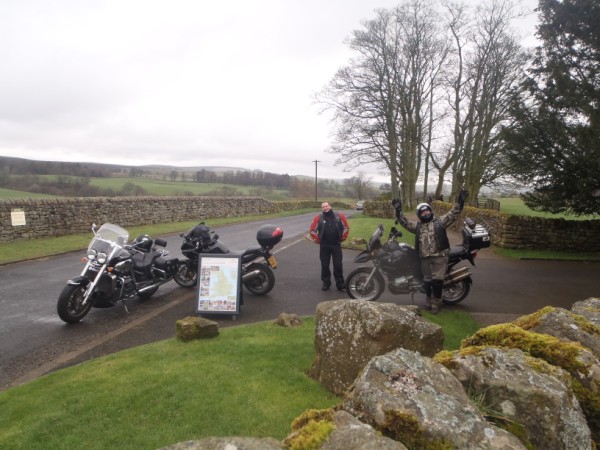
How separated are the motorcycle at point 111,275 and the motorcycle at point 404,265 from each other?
12.4 ft

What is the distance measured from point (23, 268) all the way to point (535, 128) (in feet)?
50.0

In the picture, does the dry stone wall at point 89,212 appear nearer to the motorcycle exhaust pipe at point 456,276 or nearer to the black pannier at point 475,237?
the motorcycle exhaust pipe at point 456,276

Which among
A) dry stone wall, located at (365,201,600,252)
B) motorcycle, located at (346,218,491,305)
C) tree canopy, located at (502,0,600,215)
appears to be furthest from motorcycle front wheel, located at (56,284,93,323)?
dry stone wall, located at (365,201,600,252)

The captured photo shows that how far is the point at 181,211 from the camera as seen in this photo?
26.4 meters

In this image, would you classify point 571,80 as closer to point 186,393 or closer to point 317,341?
point 317,341

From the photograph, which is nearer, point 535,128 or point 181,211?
point 535,128

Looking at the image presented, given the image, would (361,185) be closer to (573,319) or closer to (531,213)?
(531,213)

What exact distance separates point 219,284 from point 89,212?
1513cm

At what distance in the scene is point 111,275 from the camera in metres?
6.95

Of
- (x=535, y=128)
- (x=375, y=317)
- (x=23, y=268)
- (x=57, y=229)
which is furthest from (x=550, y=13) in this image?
(x=57, y=229)

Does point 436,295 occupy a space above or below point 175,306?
above

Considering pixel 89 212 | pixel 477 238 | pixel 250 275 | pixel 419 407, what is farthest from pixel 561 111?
pixel 89 212

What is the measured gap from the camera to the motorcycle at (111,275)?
6.62 meters

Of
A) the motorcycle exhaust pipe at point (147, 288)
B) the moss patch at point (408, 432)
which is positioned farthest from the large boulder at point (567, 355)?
the motorcycle exhaust pipe at point (147, 288)
